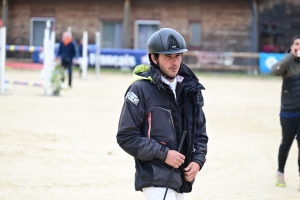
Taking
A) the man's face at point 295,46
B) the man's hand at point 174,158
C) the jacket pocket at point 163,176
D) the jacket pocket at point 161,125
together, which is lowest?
the jacket pocket at point 163,176

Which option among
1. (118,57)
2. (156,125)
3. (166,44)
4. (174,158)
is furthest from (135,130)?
(118,57)

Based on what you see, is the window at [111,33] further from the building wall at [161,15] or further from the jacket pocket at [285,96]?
the jacket pocket at [285,96]

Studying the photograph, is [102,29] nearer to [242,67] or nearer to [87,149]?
[242,67]

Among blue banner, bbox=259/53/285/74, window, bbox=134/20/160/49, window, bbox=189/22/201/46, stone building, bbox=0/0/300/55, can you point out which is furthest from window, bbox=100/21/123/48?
blue banner, bbox=259/53/285/74

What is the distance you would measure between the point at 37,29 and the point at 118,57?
6.17 metres

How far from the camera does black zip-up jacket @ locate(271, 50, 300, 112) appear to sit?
8.48 m

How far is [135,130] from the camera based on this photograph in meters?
4.54

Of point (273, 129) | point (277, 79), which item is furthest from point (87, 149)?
point (277, 79)

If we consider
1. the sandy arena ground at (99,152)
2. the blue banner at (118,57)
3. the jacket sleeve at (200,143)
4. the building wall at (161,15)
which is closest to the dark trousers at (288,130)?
the sandy arena ground at (99,152)

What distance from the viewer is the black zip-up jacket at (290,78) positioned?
8484mm

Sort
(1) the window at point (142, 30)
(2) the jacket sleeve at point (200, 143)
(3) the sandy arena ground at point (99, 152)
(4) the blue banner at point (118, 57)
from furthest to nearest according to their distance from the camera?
(1) the window at point (142, 30), (4) the blue banner at point (118, 57), (3) the sandy arena ground at point (99, 152), (2) the jacket sleeve at point (200, 143)

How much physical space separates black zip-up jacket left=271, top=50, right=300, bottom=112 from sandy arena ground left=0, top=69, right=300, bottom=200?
110cm

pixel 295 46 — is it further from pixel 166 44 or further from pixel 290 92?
pixel 166 44

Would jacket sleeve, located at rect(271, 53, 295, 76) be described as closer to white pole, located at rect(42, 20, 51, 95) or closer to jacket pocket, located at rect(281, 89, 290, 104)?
jacket pocket, located at rect(281, 89, 290, 104)
